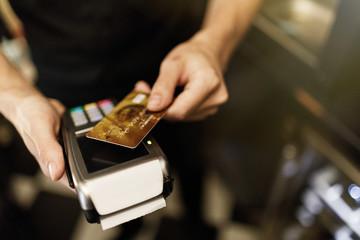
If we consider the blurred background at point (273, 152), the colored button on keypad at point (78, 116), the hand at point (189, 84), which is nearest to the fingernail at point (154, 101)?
the hand at point (189, 84)

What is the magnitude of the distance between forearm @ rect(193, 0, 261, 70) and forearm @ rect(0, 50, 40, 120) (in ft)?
1.10

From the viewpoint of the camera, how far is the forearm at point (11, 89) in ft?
1.61

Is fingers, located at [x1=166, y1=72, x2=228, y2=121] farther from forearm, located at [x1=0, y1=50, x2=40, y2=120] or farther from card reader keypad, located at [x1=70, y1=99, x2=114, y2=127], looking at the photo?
forearm, located at [x1=0, y1=50, x2=40, y2=120]

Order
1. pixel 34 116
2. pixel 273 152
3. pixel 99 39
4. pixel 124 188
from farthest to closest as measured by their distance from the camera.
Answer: pixel 273 152 → pixel 99 39 → pixel 34 116 → pixel 124 188

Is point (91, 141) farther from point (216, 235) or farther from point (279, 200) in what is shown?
point (216, 235)

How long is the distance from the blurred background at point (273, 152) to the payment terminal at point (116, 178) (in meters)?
0.32

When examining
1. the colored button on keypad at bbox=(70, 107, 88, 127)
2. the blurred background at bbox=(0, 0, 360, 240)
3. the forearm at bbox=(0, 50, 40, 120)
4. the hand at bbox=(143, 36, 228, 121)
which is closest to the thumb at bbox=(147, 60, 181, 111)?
the hand at bbox=(143, 36, 228, 121)

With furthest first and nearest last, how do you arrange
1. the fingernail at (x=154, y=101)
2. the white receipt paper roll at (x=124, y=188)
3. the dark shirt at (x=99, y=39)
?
the dark shirt at (x=99, y=39) < the fingernail at (x=154, y=101) < the white receipt paper roll at (x=124, y=188)

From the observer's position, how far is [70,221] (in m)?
1.11

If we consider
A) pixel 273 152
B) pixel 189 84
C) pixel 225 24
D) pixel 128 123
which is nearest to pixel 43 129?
pixel 128 123

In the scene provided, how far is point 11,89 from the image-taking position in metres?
0.50

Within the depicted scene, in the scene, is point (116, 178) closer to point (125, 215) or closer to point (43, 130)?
point (125, 215)

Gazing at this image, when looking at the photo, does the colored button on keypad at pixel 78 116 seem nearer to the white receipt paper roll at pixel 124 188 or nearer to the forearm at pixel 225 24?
the white receipt paper roll at pixel 124 188

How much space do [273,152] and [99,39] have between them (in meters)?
0.62
